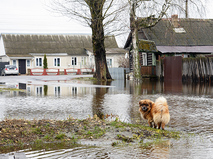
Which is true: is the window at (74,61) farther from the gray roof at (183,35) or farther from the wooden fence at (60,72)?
the gray roof at (183,35)

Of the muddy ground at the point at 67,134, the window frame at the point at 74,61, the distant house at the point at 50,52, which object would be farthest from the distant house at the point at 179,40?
the muddy ground at the point at 67,134

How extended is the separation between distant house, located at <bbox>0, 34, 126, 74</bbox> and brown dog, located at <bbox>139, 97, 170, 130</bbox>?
1772 inches

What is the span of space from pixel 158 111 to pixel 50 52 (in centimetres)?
4832

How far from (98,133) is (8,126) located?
1.92m

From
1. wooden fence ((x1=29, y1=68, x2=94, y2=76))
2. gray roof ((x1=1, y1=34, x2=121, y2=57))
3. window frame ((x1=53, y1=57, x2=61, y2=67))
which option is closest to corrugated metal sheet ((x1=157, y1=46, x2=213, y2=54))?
wooden fence ((x1=29, y1=68, x2=94, y2=76))

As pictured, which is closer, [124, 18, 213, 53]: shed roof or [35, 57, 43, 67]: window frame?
[124, 18, 213, 53]: shed roof

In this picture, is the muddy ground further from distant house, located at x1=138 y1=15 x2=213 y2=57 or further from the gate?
distant house, located at x1=138 y1=15 x2=213 y2=57

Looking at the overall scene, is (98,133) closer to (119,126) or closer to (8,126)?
(119,126)

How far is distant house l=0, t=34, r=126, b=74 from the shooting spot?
53.7 metres

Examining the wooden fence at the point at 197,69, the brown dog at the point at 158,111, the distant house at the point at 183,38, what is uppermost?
the distant house at the point at 183,38

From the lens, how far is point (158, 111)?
26.9 feet

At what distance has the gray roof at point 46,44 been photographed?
5444 cm

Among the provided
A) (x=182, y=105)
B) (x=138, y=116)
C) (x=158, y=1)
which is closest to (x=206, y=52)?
(x=158, y=1)

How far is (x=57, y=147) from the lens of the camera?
6.74 metres
